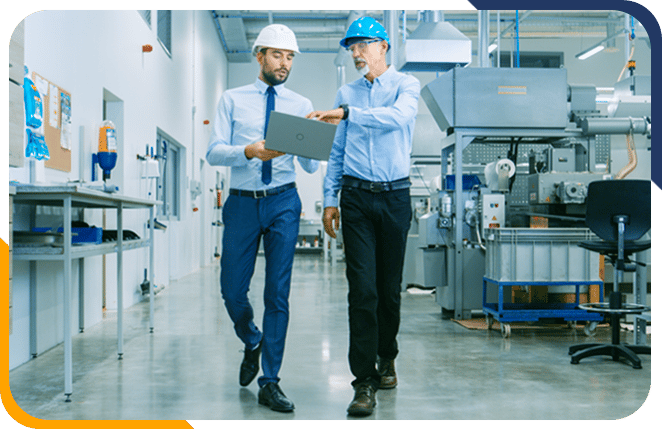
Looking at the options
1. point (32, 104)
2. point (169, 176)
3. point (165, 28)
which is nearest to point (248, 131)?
point (32, 104)

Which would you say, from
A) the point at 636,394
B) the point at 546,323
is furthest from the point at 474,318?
the point at 636,394

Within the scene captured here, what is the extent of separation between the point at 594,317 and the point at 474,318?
38.7 inches

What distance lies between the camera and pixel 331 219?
2516mm

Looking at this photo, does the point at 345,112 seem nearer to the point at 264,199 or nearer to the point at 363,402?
the point at 264,199

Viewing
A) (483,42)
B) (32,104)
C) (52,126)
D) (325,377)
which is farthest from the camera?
(483,42)

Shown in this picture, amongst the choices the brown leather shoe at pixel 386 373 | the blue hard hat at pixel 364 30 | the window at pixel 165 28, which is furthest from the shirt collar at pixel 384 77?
the window at pixel 165 28

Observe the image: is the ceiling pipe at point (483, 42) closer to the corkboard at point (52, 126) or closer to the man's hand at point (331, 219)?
the man's hand at point (331, 219)

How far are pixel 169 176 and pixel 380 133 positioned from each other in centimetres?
627

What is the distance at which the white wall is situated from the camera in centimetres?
346

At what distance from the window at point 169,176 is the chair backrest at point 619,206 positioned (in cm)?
472

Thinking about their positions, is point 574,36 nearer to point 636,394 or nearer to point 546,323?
point 546,323

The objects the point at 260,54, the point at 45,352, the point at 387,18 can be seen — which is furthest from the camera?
the point at 387,18

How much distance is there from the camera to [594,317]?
4.08 meters

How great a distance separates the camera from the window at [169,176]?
23.5 feet
